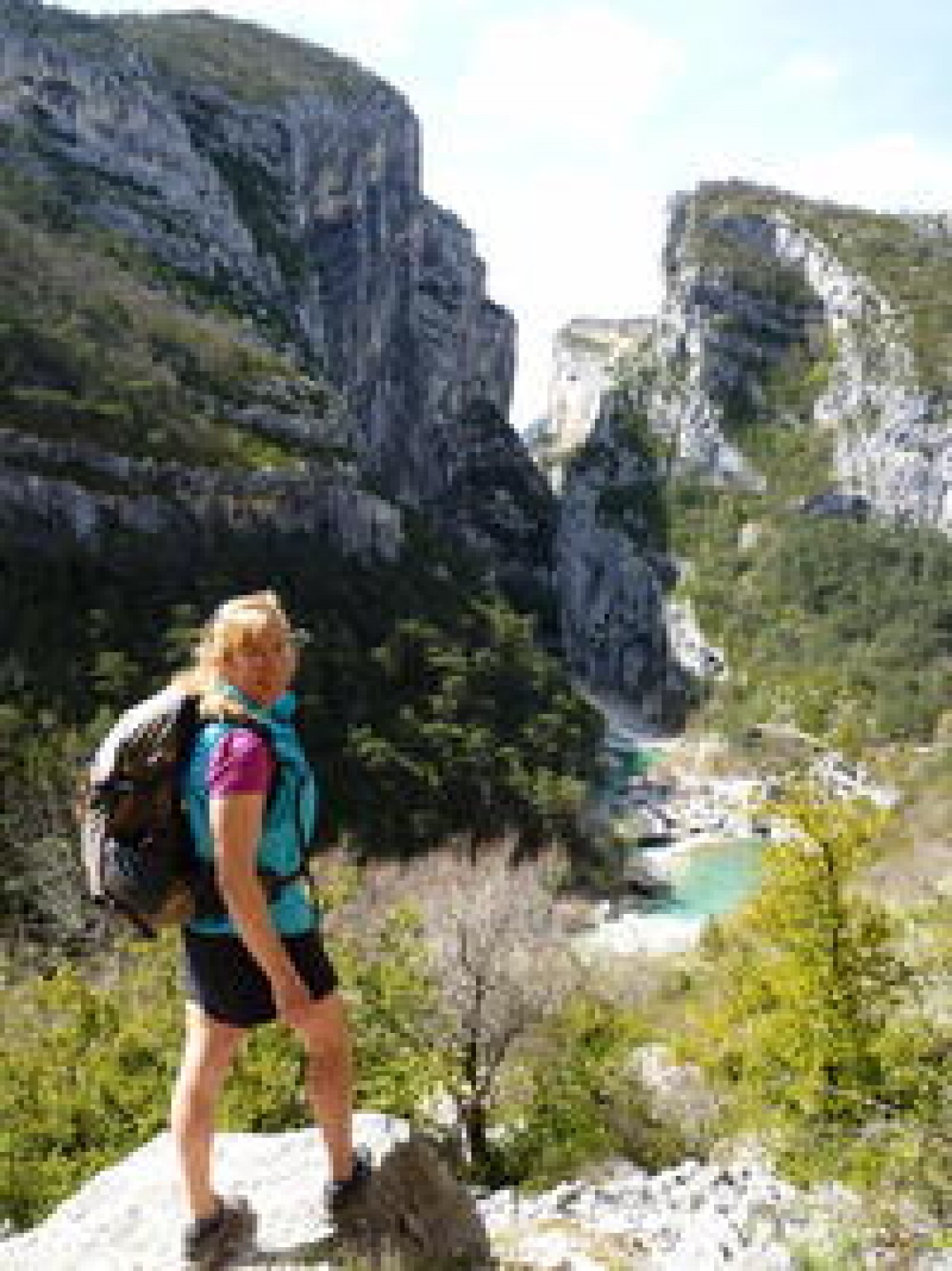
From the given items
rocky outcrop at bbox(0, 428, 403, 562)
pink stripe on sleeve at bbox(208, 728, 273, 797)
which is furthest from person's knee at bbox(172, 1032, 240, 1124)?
rocky outcrop at bbox(0, 428, 403, 562)

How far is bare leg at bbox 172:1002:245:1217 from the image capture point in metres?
7.95

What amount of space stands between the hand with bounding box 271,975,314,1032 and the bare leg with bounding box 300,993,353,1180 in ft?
0.22

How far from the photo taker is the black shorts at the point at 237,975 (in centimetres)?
774

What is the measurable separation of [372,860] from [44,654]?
2092 centimetres

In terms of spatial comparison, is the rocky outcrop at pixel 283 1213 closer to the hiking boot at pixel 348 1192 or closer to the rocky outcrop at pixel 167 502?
the hiking boot at pixel 348 1192

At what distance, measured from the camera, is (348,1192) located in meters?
8.81

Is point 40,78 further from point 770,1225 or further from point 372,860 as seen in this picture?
point 770,1225

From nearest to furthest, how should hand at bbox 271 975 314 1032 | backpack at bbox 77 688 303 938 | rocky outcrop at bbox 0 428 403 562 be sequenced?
backpack at bbox 77 688 303 938 < hand at bbox 271 975 314 1032 < rocky outcrop at bbox 0 428 403 562

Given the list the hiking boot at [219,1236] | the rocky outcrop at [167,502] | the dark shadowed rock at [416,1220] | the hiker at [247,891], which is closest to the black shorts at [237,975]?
the hiker at [247,891]

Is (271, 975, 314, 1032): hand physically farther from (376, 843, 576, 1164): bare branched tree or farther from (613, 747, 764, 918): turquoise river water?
(613, 747, 764, 918): turquoise river water

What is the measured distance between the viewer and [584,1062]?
27.3m

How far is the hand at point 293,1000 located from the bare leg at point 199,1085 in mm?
414

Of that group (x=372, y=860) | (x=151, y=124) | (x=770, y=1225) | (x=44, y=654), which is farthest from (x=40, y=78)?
(x=770, y=1225)

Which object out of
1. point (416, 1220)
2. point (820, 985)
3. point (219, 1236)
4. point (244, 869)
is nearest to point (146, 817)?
point (244, 869)
